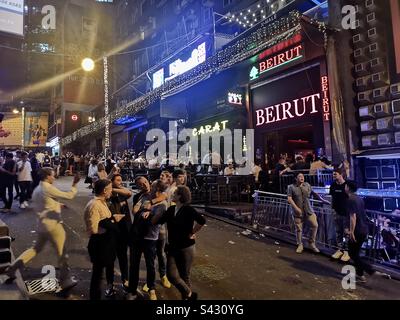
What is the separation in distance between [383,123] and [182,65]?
13175 millimetres

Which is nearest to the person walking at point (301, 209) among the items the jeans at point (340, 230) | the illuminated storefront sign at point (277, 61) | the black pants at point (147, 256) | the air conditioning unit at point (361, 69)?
the jeans at point (340, 230)

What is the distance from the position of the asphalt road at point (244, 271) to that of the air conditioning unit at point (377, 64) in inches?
273

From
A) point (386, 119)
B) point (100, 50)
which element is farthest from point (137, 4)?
point (386, 119)

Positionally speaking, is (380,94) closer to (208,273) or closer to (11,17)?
(208,273)

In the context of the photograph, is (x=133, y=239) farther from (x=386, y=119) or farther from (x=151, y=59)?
(x=151, y=59)

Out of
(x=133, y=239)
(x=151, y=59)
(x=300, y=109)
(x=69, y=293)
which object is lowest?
(x=69, y=293)

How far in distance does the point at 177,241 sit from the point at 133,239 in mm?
865

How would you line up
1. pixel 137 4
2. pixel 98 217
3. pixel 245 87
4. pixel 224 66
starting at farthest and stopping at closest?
pixel 137 4
pixel 245 87
pixel 224 66
pixel 98 217

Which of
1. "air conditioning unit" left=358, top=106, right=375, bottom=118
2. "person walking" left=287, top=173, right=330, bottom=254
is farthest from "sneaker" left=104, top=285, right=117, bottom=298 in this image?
"air conditioning unit" left=358, top=106, right=375, bottom=118

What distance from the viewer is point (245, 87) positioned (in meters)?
16.0

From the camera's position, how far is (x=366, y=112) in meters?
10.8

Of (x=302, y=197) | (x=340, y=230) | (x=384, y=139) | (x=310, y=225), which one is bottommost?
(x=340, y=230)

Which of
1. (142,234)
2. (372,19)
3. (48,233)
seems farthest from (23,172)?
(372,19)

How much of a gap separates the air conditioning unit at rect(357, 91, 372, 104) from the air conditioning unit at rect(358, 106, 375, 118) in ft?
0.71
